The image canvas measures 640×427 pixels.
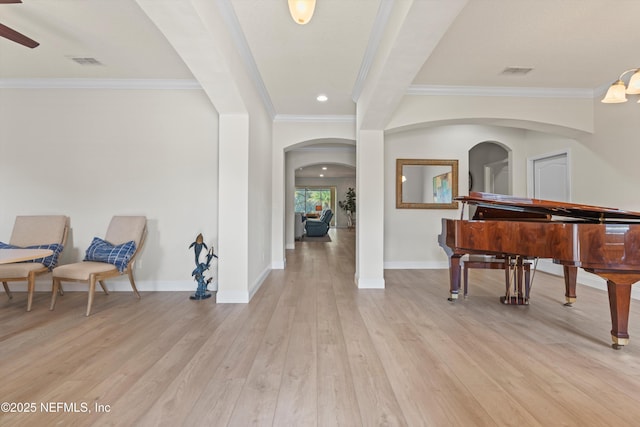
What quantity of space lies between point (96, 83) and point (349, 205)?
11.6 meters

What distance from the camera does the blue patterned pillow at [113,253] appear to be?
10.7 feet

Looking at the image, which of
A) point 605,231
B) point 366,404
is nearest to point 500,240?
point 605,231

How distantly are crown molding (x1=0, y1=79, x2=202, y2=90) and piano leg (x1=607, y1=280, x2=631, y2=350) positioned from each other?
4.58 metres

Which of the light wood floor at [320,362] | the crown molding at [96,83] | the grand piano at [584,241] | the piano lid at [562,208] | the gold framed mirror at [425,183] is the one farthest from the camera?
the gold framed mirror at [425,183]

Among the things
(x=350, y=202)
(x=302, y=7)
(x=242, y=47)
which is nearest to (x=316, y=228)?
(x=350, y=202)

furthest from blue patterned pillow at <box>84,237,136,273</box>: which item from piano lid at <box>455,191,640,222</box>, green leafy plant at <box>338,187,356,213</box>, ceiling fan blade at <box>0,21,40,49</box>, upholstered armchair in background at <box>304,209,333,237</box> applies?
green leafy plant at <box>338,187,356,213</box>

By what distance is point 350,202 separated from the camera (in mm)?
14289

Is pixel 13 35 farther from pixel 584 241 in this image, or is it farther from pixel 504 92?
pixel 504 92

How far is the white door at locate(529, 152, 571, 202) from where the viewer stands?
4762 mm

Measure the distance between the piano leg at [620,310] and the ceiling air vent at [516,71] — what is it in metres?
2.47

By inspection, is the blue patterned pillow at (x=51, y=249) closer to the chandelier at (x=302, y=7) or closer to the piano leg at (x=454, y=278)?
the chandelier at (x=302, y=7)

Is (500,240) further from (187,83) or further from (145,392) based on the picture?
(187,83)

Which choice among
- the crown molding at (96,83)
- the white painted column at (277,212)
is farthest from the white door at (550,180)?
the crown molding at (96,83)

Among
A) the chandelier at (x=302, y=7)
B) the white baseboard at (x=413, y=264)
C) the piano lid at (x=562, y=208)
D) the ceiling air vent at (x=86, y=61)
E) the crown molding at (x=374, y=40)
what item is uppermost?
the ceiling air vent at (x=86, y=61)
